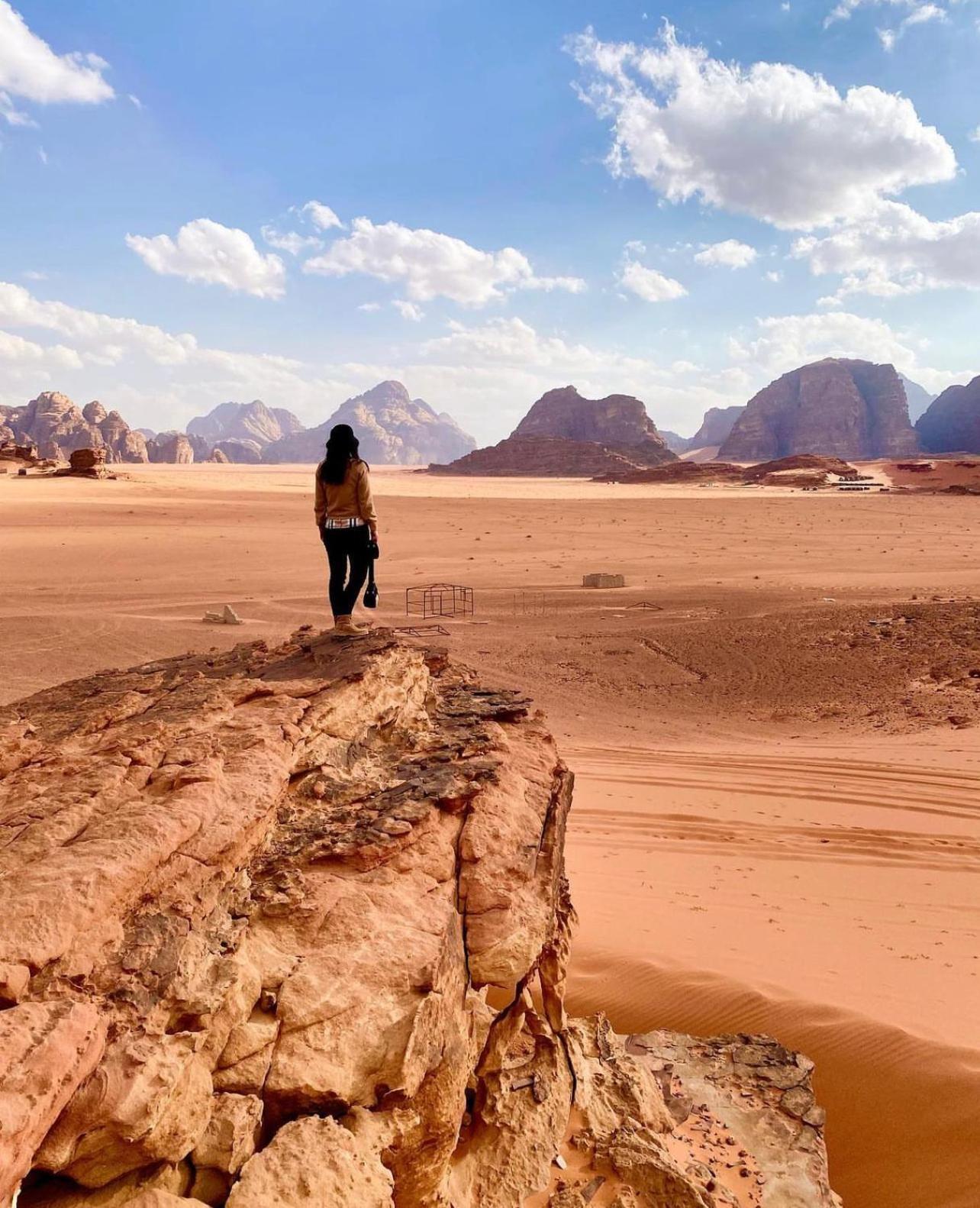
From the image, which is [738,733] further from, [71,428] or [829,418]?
[829,418]

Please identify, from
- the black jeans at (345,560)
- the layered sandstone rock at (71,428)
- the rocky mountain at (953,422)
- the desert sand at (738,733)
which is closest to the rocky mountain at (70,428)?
the layered sandstone rock at (71,428)

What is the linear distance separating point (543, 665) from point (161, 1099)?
10548mm

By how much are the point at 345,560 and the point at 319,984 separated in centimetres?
372

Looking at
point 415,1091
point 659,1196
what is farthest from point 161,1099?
point 659,1196

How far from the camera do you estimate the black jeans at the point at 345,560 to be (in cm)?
546

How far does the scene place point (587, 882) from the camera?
19.0 ft

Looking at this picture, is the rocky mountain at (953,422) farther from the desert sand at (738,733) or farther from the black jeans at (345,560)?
the black jeans at (345,560)

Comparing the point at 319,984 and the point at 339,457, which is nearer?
the point at 319,984

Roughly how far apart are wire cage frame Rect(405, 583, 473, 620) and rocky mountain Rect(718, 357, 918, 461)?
101m

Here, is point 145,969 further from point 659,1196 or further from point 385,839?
point 659,1196

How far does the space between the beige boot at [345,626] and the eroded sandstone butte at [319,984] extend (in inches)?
43.9

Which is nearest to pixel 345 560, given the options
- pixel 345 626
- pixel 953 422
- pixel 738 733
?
pixel 345 626

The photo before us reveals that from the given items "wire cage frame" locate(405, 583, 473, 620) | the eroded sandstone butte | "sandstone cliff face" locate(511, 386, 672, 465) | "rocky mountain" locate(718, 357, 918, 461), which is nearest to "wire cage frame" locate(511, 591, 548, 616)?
"wire cage frame" locate(405, 583, 473, 620)

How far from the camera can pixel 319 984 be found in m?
2.22
